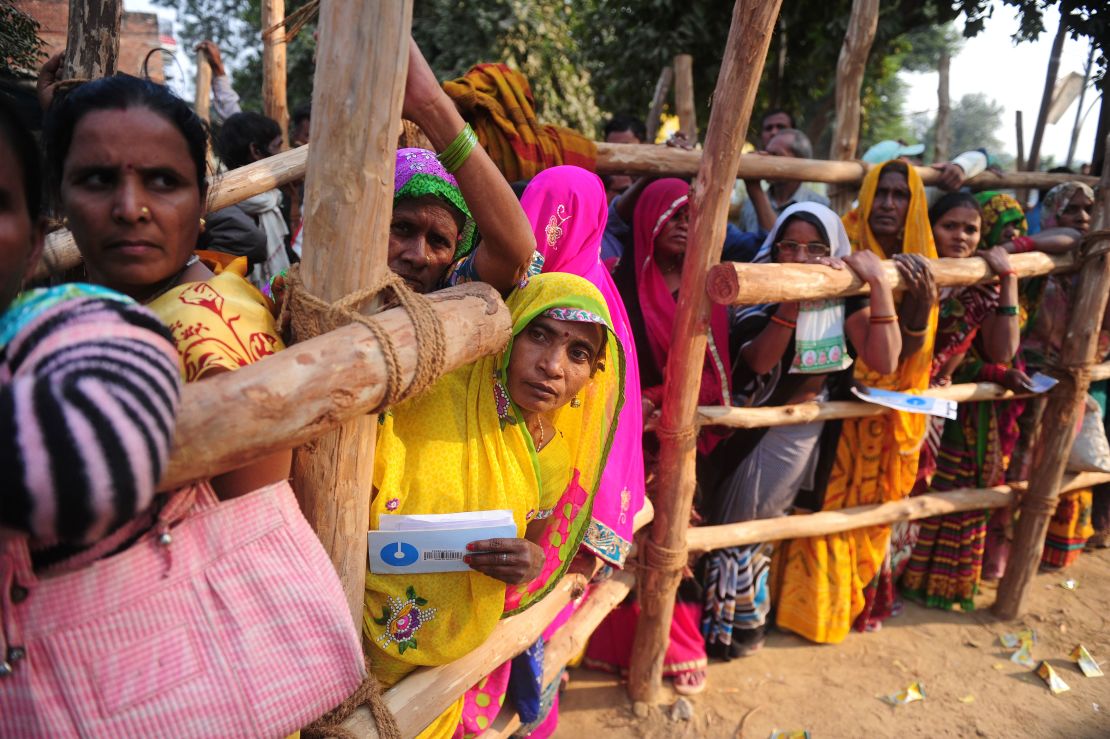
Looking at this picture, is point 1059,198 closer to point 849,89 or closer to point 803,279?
point 849,89

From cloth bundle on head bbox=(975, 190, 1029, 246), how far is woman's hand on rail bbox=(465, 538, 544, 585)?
388 cm

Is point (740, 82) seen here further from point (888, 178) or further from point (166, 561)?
point (166, 561)

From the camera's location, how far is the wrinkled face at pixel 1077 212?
14.9 feet

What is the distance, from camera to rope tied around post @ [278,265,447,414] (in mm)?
1105

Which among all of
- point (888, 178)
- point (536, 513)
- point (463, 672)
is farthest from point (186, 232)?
point (888, 178)

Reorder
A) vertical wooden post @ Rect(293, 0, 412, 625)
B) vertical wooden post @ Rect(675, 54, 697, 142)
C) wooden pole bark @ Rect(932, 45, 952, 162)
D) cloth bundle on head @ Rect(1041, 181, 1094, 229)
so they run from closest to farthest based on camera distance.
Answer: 1. vertical wooden post @ Rect(293, 0, 412, 625)
2. cloth bundle on head @ Rect(1041, 181, 1094, 229)
3. vertical wooden post @ Rect(675, 54, 697, 142)
4. wooden pole bark @ Rect(932, 45, 952, 162)

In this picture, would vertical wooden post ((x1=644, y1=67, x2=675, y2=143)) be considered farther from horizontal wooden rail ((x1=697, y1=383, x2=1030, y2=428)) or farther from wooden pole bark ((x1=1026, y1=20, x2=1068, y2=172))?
wooden pole bark ((x1=1026, y1=20, x2=1068, y2=172))

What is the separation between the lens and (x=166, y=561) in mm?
941

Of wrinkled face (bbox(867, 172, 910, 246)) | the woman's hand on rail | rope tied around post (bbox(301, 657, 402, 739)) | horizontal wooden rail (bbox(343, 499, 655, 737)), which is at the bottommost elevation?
horizontal wooden rail (bbox(343, 499, 655, 737))

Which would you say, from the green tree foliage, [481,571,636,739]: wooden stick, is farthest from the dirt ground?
the green tree foliage

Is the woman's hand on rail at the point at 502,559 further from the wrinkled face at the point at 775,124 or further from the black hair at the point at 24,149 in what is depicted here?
the wrinkled face at the point at 775,124

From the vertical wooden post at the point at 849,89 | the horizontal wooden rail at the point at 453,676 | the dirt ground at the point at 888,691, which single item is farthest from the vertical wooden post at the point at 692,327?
the vertical wooden post at the point at 849,89

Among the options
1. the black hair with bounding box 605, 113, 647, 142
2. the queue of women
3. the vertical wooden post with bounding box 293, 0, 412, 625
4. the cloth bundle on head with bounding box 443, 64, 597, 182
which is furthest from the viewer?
the black hair with bounding box 605, 113, 647, 142

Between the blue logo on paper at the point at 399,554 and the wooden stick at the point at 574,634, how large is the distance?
94 cm
